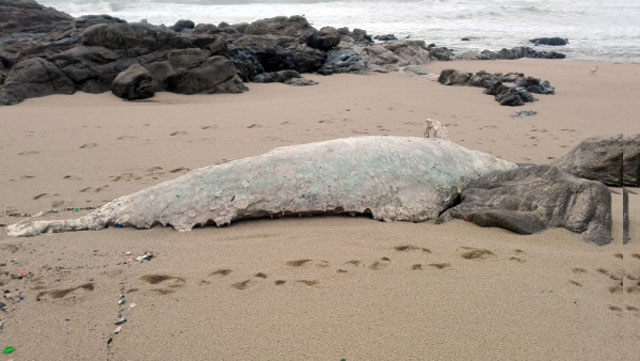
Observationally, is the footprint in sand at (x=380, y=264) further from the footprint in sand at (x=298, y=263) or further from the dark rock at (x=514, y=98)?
the dark rock at (x=514, y=98)

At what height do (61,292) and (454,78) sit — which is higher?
(454,78)

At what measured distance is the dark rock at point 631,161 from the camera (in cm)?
408

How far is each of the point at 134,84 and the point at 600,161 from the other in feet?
25.7

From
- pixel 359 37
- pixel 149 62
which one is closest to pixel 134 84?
pixel 149 62

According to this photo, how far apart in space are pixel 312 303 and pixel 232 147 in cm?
350

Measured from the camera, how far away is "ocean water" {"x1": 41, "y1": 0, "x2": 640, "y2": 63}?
20016mm

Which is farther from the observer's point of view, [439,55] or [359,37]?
[359,37]

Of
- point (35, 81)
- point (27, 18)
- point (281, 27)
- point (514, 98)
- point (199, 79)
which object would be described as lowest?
point (514, 98)

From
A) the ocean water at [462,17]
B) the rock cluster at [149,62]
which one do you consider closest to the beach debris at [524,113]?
the rock cluster at [149,62]

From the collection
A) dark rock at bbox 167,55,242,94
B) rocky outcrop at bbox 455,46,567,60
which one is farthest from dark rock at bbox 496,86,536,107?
rocky outcrop at bbox 455,46,567,60

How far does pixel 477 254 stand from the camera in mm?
2721

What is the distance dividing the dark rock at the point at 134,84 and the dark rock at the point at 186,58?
3.56 feet

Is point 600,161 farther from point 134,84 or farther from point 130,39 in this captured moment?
point 130,39

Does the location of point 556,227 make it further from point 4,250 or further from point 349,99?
point 349,99
